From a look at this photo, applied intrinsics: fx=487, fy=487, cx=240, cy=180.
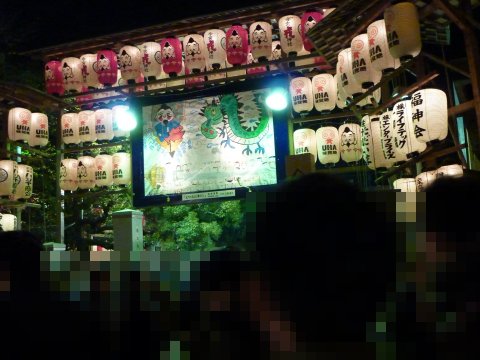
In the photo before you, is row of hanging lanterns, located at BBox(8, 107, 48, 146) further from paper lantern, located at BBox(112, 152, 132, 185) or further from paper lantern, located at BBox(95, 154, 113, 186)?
paper lantern, located at BBox(112, 152, 132, 185)

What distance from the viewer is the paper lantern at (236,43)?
12039 mm

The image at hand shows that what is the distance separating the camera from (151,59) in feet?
→ 42.6

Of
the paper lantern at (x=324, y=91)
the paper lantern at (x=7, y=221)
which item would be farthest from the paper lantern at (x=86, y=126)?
the paper lantern at (x=324, y=91)

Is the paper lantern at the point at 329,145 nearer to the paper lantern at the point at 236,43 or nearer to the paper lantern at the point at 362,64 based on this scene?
the paper lantern at the point at 362,64

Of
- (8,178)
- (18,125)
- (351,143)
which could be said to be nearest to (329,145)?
(351,143)

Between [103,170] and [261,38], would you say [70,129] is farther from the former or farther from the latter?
[261,38]

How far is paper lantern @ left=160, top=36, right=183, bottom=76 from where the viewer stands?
12734 mm

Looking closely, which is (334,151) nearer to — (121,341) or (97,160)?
(97,160)

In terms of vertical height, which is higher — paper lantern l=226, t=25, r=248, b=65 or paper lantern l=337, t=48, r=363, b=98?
paper lantern l=226, t=25, r=248, b=65

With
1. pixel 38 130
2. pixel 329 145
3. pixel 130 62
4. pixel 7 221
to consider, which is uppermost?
pixel 130 62

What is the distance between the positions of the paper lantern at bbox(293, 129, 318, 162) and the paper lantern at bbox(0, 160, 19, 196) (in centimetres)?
821

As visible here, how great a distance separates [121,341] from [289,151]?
952 centimetres

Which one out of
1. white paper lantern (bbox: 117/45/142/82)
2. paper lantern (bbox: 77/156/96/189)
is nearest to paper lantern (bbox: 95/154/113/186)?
paper lantern (bbox: 77/156/96/189)

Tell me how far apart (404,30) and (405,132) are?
1.76 metres
